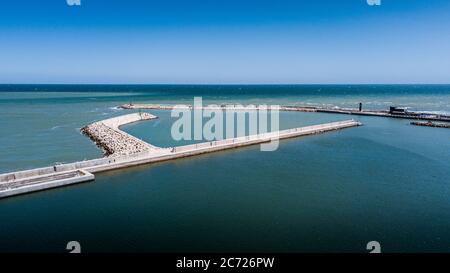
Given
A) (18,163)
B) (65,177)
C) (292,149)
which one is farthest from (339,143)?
(18,163)

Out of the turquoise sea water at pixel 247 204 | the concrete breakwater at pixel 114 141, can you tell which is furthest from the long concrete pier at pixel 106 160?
the turquoise sea water at pixel 247 204

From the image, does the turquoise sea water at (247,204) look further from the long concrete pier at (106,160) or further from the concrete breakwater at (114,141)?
the concrete breakwater at (114,141)

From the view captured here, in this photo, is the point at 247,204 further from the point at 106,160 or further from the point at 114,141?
the point at 114,141

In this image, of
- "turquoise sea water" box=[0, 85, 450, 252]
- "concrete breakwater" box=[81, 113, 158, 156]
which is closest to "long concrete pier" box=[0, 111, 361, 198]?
"concrete breakwater" box=[81, 113, 158, 156]

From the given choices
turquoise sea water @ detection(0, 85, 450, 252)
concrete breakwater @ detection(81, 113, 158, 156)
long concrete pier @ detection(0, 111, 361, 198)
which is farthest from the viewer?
concrete breakwater @ detection(81, 113, 158, 156)

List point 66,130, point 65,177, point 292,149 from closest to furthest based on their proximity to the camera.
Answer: point 65,177 → point 292,149 → point 66,130

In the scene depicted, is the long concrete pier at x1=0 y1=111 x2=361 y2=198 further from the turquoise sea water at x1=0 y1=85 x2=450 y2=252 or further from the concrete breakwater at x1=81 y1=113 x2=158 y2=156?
the turquoise sea water at x1=0 y1=85 x2=450 y2=252

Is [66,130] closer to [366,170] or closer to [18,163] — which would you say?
[18,163]
